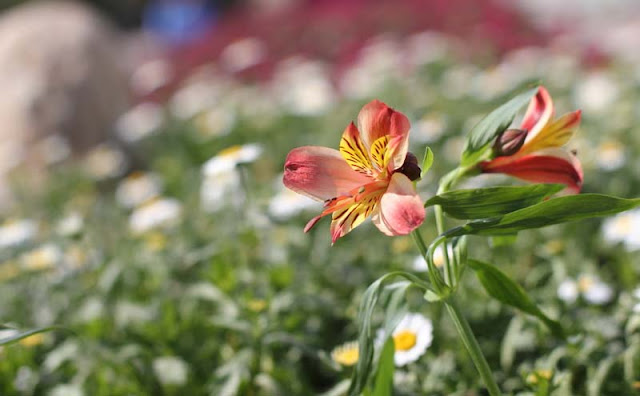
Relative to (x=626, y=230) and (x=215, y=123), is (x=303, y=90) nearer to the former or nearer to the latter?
(x=215, y=123)

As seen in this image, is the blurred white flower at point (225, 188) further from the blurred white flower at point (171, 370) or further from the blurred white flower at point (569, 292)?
the blurred white flower at point (569, 292)

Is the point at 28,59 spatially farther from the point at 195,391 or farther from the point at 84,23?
the point at 195,391

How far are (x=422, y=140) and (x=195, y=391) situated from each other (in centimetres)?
148

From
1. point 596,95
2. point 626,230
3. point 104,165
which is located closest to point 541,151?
point 626,230

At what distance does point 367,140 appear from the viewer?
2.81ft

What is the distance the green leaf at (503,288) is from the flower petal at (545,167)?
0.15 metres

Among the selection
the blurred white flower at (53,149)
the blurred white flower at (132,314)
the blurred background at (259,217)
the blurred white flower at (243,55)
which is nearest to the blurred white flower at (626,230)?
the blurred background at (259,217)

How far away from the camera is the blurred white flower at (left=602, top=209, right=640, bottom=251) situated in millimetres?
1549

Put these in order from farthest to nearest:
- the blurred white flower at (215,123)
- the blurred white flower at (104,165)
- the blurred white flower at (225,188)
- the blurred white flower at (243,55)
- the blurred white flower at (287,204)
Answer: the blurred white flower at (243,55) → the blurred white flower at (215,123) → the blurred white flower at (104,165) → the blurred white flower at (225,188) → the blurred white flower at (287,204)

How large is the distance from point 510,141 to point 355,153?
22 centimetres

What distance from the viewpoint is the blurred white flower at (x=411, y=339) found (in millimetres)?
1233

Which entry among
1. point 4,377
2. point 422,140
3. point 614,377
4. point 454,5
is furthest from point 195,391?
point 454,5

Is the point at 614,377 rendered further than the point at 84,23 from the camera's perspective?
No

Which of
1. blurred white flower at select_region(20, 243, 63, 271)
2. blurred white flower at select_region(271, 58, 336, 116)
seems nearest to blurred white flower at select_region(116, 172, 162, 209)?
blurred white flower at select_region(20, 243, 63, 271)
